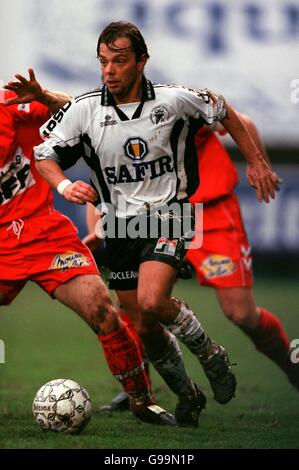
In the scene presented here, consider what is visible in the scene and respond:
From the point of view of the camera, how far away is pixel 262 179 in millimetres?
5906

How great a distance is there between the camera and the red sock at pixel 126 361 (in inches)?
228

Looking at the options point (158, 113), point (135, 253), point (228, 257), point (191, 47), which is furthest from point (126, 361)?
point (191, 47)

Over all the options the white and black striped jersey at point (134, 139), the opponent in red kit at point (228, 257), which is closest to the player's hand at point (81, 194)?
the white and black striped jersey at point (134, 139)

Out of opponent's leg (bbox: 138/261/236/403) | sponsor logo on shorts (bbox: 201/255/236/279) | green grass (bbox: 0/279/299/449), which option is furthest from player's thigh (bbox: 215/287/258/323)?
opponent's leg (bbox: 138/261/236/403)

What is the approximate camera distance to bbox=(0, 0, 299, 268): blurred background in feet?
48.8

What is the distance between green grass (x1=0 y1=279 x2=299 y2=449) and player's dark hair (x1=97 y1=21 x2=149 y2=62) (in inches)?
84.3

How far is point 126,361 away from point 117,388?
1.91 metres

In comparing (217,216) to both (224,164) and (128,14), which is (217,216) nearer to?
(224,164)

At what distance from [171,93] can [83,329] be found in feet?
19.9

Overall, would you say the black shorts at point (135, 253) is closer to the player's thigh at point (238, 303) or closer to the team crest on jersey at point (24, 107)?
the team crest on jersey at point (24, 107)
